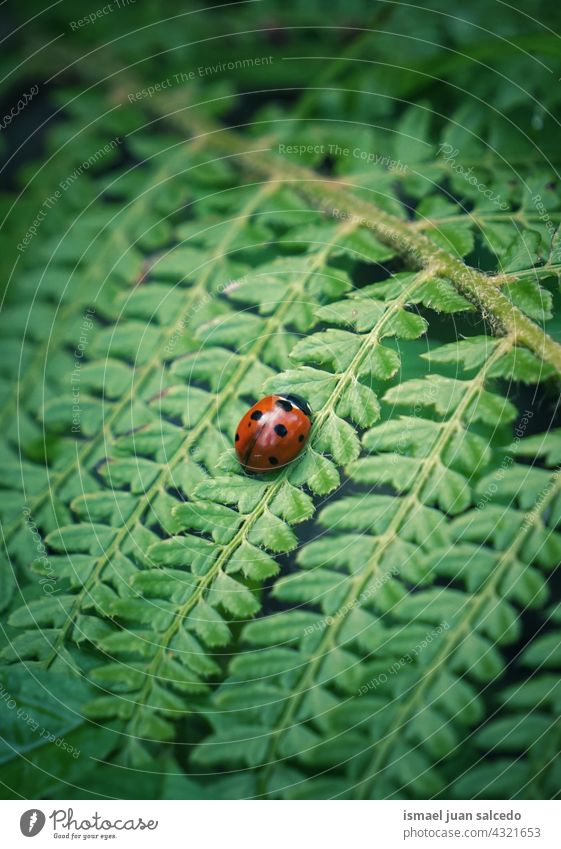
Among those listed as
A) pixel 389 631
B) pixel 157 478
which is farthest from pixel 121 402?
pixel 389 631

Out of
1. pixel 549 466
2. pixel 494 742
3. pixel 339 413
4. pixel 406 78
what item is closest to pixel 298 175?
pixel 406 78

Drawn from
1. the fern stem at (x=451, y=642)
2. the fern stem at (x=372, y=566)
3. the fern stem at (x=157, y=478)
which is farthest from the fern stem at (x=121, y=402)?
the fern stem at (x=451, y=642)

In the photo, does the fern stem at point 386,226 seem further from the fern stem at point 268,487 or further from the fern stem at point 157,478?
the fern stem at point 157,478

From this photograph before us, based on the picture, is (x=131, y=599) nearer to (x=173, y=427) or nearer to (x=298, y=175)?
(x=173, y=427)
